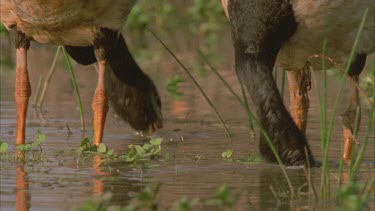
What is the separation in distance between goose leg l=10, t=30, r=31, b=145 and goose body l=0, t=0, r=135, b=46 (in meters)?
0.08

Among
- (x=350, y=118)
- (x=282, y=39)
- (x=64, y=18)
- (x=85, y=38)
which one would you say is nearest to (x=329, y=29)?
(x=282, y=39)

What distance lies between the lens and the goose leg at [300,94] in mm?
8062

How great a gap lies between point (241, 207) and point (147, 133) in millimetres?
3176

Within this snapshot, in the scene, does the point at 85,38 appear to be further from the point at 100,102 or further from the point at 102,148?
the point at 102,148

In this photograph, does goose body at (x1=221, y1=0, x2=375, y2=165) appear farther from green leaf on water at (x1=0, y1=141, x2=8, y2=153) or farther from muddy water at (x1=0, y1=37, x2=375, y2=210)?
green leaf on water at (x1=0, y1=141, x2=8, y2=153)

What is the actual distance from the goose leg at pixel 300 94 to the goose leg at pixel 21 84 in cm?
180

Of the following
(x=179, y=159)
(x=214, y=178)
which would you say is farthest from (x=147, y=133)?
(x=214, y=178)

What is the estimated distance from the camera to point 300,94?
8.07m

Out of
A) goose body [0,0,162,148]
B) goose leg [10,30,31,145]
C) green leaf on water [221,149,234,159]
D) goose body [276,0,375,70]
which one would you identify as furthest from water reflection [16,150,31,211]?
goose body [276,0,375,70]

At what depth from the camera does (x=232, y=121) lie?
9234 millimetres

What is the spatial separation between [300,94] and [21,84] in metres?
1.90

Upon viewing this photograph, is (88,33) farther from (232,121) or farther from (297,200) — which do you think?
(297,200)

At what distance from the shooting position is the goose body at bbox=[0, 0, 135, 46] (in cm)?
762

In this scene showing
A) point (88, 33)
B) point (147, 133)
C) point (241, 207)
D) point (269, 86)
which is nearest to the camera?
point (241, 207)
